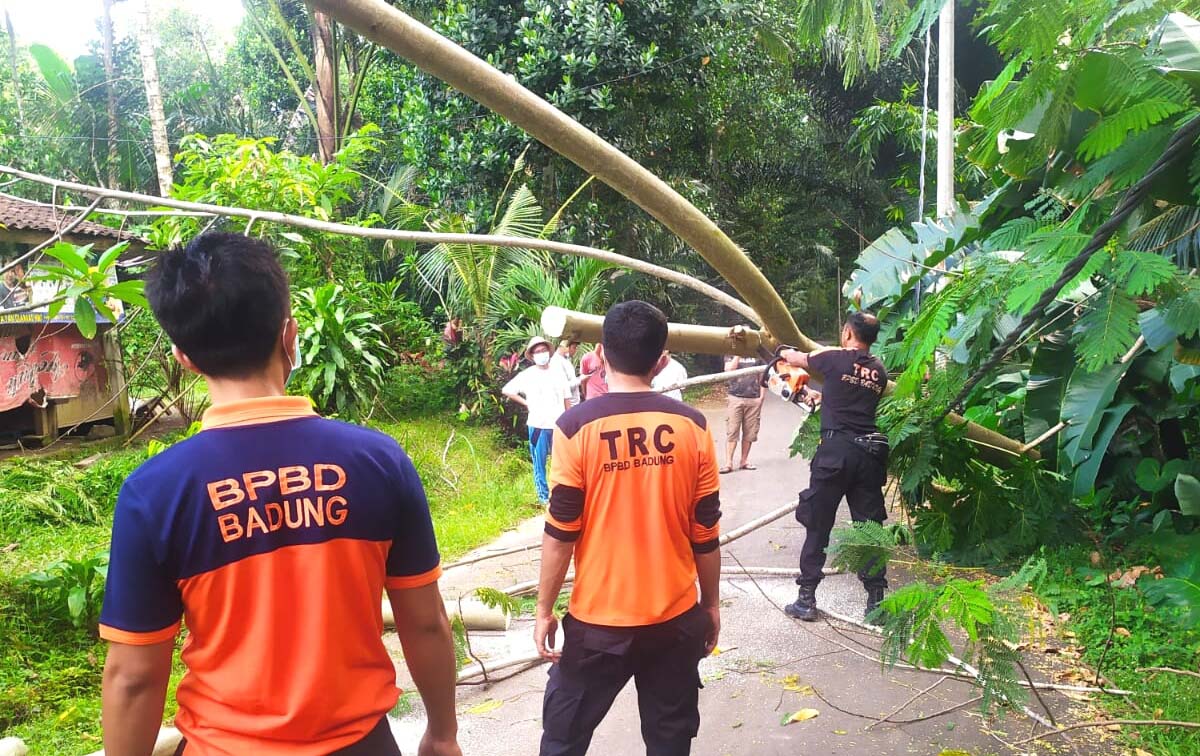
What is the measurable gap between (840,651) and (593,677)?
241 centimetres

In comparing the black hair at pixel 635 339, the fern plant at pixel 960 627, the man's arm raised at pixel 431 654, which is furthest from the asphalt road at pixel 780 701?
the man's arm raised at pixel 431 654

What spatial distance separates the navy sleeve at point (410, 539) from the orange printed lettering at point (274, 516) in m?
0.23

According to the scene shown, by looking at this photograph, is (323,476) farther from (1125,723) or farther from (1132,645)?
(1132,645)

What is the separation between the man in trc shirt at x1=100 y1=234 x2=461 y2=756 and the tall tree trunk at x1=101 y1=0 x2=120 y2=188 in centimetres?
2011

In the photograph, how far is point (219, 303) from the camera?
1.55 meters

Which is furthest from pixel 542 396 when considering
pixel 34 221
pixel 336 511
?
pixel 336 511

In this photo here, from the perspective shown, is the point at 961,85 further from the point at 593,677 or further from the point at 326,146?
the point at 593,677

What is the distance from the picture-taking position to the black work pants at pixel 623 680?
267 cm

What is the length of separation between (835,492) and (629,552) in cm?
263

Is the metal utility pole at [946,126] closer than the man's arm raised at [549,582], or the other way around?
the man's arm raised at [549,582]

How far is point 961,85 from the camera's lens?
1658 cm

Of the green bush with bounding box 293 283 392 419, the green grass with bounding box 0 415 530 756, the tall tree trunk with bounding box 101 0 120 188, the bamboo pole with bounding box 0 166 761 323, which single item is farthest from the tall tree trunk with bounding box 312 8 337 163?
the bamboo pole with bounding box 0 166 761 323

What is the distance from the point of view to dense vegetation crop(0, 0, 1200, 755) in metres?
2.34

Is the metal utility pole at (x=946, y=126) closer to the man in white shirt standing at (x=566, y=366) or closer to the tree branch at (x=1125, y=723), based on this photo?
the man in white shirt standing at (x=566, y=366)
